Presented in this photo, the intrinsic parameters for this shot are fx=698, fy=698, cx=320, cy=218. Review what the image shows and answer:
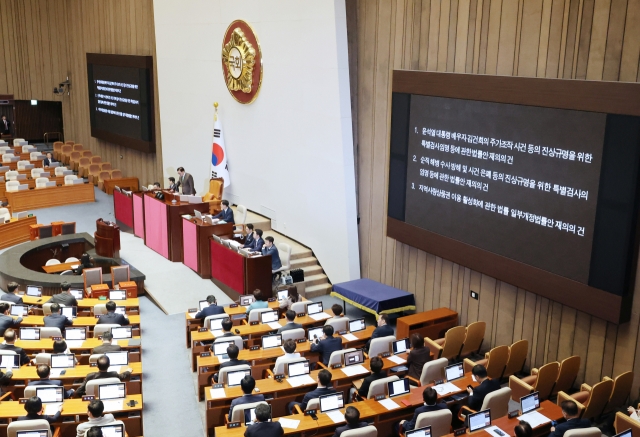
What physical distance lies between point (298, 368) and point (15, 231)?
1043cm

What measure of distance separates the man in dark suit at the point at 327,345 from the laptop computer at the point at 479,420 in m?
2.61

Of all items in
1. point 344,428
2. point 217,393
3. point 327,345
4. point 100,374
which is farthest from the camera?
point 327,345

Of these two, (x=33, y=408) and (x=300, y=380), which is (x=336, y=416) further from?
(x=33, y=408)

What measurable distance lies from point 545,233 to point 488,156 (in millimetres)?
1382

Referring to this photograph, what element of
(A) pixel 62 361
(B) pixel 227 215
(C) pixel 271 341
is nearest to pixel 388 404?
(C) pixel 271 341

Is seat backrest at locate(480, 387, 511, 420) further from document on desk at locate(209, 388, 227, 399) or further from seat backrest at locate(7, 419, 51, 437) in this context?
seat backrest at locate(7, 419, 51, 437)

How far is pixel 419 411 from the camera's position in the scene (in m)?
7.15

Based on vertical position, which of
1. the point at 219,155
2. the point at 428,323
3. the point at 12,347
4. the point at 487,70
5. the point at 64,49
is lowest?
the point at 428,323

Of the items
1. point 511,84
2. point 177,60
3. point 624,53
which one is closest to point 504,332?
point 511,84

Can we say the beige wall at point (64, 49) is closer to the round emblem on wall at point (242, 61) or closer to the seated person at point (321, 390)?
the round emblem on wall at point (242, 61)

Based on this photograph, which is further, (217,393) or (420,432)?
(217,393)

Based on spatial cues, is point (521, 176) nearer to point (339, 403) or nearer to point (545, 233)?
point (545, 233)

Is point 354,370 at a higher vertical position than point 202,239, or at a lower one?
lower

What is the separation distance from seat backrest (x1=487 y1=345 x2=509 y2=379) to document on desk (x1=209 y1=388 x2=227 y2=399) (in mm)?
3428
